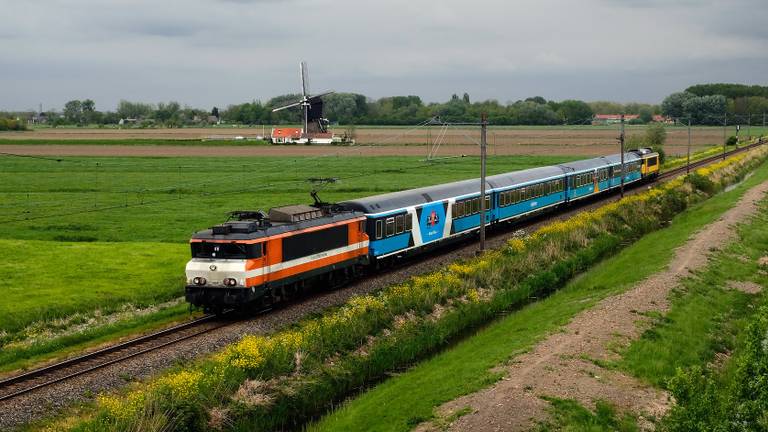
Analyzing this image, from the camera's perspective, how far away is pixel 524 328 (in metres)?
27.9

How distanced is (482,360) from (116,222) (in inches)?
1458

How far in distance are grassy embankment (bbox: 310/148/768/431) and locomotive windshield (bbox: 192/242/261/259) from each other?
6.88 meters

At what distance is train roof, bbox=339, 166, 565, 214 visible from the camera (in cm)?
3600

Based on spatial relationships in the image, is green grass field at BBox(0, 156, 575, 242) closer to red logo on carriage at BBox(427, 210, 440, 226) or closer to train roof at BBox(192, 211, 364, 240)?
red logo on carriage at BBox(427, 210, 440, 226)

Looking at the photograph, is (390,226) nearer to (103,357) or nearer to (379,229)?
(379,229)

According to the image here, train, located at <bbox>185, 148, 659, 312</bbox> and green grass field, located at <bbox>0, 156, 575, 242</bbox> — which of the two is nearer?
train, located at <bbox>185, 148, 659, 312</bbox>

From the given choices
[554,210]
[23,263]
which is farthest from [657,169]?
[23,263]

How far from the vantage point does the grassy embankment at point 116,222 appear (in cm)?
2909

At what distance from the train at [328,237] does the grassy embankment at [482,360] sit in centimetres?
672

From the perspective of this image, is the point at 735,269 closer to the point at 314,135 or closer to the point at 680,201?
the point at 680,201

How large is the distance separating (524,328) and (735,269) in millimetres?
14283

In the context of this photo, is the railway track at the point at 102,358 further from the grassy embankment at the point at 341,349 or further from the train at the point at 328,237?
the grassy embankment at the point at 341,349

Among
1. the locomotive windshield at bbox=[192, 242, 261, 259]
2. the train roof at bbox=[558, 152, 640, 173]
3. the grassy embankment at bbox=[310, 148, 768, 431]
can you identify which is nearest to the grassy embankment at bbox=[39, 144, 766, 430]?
the grassy embankment at bbox=[310, 148, 768, 431]

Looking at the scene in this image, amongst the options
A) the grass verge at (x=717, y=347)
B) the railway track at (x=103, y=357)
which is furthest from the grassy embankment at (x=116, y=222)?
the grass verge at (x=717, y=347)
